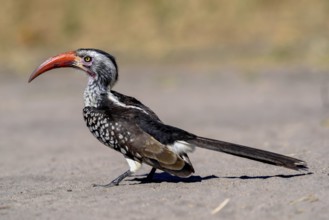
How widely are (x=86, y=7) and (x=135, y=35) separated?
2913 mm

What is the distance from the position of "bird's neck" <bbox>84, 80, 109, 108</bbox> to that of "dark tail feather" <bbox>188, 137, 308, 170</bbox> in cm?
117

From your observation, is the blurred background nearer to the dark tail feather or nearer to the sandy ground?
the sandy ground

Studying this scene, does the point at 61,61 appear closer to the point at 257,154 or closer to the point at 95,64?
the point at 95,64

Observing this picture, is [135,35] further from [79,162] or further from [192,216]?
[192,216]

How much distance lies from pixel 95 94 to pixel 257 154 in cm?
182

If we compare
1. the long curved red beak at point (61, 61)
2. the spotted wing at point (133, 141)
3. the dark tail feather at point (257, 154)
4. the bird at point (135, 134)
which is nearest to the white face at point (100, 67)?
the bird at point (135, 134)

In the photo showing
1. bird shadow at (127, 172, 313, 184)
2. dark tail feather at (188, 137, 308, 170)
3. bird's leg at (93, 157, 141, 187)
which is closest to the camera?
dark tail feather at (188, 137, 308, 170)

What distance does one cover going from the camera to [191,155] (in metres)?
9.90

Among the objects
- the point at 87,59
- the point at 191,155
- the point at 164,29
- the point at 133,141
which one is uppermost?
the point at 164,29

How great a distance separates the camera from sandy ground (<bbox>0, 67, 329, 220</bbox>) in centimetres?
640

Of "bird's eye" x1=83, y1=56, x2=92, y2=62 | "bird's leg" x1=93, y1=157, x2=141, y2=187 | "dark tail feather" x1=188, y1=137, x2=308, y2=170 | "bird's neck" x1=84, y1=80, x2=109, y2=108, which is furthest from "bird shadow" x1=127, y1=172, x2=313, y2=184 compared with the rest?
"bird's eye" x1=83, y1=56, x2=92, y2=62

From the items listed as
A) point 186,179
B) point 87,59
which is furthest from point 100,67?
point 186,179

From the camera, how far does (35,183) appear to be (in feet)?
27.4

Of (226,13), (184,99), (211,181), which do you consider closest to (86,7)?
(226,13)
